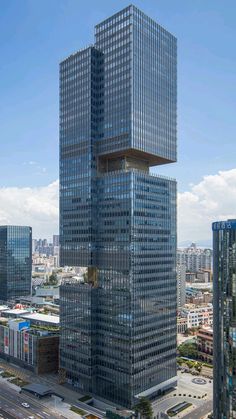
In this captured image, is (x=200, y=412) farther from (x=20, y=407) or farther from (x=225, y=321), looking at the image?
(x=20, y=407)

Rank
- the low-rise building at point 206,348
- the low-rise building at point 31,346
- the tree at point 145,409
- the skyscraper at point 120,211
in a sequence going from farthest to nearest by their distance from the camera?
1. the low-rise building at point 206,348
2. the low-rise building at point 31,346
3. the skyscraper at point 120,211
4. the tree at point 145,409

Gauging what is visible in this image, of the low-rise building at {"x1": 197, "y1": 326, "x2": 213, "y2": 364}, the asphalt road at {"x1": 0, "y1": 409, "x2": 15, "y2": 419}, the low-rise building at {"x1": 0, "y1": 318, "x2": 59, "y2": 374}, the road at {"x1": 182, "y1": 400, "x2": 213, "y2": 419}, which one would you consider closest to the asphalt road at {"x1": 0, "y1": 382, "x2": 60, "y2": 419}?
the asphalt road at {"x1": 0, "y1": 409, "x2": 15, "y2": 419}

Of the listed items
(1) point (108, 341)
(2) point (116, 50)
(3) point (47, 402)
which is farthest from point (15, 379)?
(2) point (116, 50)

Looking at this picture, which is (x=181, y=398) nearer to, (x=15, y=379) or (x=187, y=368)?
(x=187, y=368)

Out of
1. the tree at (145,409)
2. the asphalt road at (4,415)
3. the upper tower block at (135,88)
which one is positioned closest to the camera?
the tree at (145,409)

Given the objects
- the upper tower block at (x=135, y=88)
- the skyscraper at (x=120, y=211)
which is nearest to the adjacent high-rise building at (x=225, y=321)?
the skyscraper at (x=120, y=211)

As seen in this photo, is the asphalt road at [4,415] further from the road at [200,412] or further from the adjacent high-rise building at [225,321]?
the adjacent high-rise building at [225,321]

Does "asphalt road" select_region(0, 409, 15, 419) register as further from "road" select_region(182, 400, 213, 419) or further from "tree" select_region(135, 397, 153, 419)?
"road" select_region(182, 400, 213, 419)

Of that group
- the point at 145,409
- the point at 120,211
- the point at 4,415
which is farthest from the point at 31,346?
the point at 120,211
